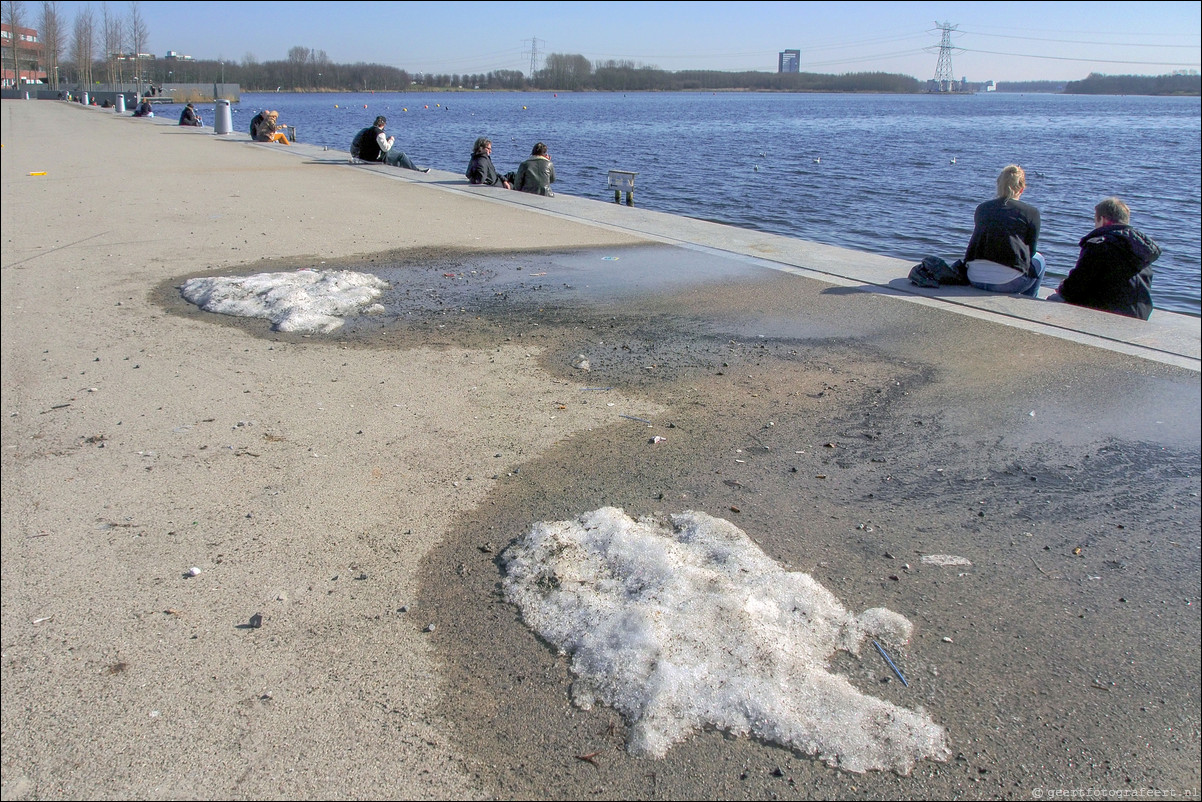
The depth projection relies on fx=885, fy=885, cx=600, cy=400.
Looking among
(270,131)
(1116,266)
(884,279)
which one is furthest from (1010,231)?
(270,131)

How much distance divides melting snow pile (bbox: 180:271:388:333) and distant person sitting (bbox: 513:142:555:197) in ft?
23.0

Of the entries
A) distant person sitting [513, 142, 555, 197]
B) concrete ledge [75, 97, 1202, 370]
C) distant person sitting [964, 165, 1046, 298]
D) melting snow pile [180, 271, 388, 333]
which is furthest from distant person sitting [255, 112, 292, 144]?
distant person sitting [964, 165, 1046, 298]

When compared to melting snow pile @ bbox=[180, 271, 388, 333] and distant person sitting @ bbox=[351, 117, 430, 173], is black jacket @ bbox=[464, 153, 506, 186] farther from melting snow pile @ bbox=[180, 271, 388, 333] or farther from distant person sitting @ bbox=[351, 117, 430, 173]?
melting snow pile @ bbox=[180, 271, 388, 333]

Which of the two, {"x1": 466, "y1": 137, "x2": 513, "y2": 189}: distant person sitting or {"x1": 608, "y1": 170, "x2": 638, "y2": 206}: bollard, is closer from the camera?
{"x1": 608, "y1": 170, "x2": 638, "y2": 206}: bollard

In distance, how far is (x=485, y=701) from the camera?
8.66 feet

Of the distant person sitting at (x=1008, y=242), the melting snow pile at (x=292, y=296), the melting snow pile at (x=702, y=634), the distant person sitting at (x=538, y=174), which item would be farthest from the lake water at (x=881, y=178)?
the melting snow pile at (x=702, y=634)

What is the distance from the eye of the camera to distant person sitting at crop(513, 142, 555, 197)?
1449cm

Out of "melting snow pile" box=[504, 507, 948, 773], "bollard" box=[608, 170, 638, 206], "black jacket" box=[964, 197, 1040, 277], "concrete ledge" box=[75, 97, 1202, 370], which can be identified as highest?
"bollard" box=[608, 170, 638, 206]

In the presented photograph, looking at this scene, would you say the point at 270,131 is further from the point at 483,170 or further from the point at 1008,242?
the point at 1008,242

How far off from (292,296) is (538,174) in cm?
818

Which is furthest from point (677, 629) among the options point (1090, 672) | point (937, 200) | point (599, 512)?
point (937, 200)

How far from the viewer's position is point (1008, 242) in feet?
23.7

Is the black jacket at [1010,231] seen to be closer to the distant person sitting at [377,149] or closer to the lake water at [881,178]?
the lake water at [881,178]

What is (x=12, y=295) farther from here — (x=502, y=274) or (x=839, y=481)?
(x=839, y=481)
